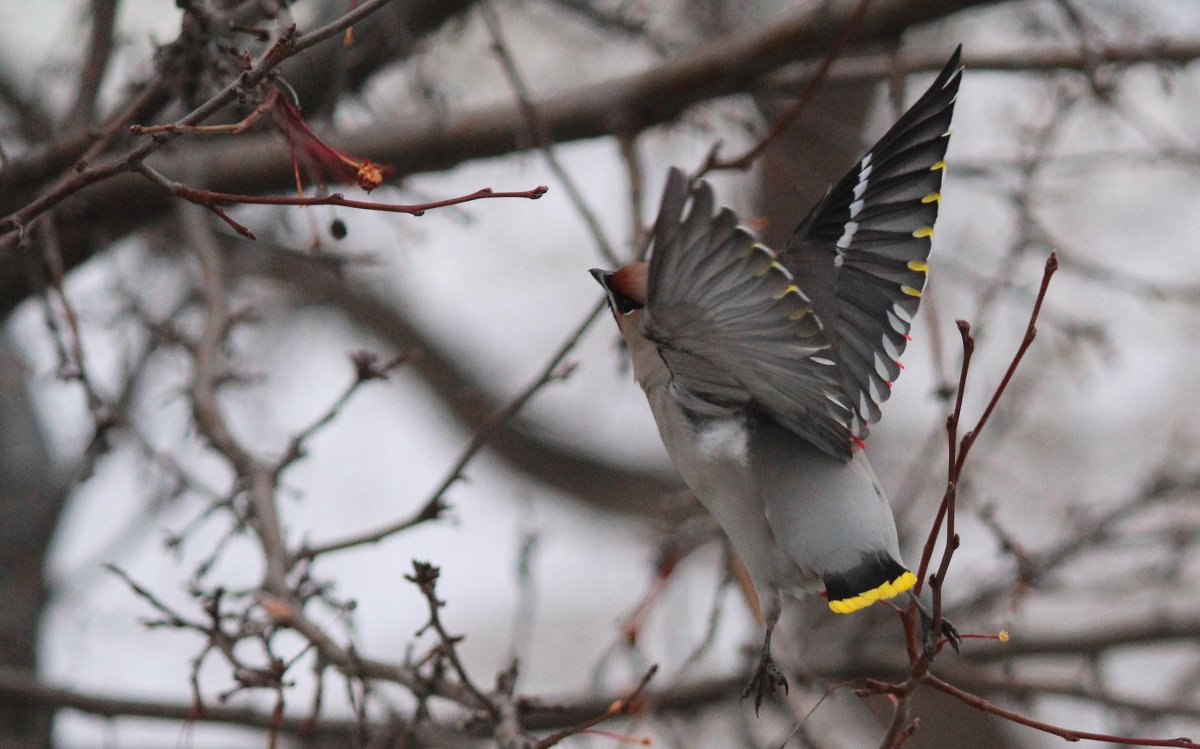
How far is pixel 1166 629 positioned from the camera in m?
4.62

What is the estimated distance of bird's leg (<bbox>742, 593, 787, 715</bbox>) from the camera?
261 cm

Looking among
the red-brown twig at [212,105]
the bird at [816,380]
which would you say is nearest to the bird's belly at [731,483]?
the bird at [816,380]

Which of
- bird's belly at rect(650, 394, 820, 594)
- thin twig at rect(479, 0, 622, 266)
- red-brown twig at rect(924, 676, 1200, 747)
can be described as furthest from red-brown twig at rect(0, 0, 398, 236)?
thin twig at rect(479, 0, 622, 266)

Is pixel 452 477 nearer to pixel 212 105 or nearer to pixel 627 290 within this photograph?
pixel 627 290

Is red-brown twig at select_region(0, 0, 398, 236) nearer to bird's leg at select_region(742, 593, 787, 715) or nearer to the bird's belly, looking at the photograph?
the bird's belly

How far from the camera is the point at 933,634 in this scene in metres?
1.70

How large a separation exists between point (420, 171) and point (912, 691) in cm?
263

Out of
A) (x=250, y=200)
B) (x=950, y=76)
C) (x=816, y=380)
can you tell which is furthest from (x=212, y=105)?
(x=950, y=76)

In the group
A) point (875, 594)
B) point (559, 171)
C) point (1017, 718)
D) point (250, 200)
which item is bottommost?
point (1017, 718)

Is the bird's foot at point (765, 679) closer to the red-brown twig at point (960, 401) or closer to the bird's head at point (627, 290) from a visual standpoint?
the bird's head at point (627, 290)

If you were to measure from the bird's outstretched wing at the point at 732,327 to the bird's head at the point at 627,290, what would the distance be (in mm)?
182

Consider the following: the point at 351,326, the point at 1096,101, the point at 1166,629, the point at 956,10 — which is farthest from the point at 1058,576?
the point at 351,326

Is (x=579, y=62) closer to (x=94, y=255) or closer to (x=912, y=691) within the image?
(x=94, y=255)

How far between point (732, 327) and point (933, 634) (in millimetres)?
628
